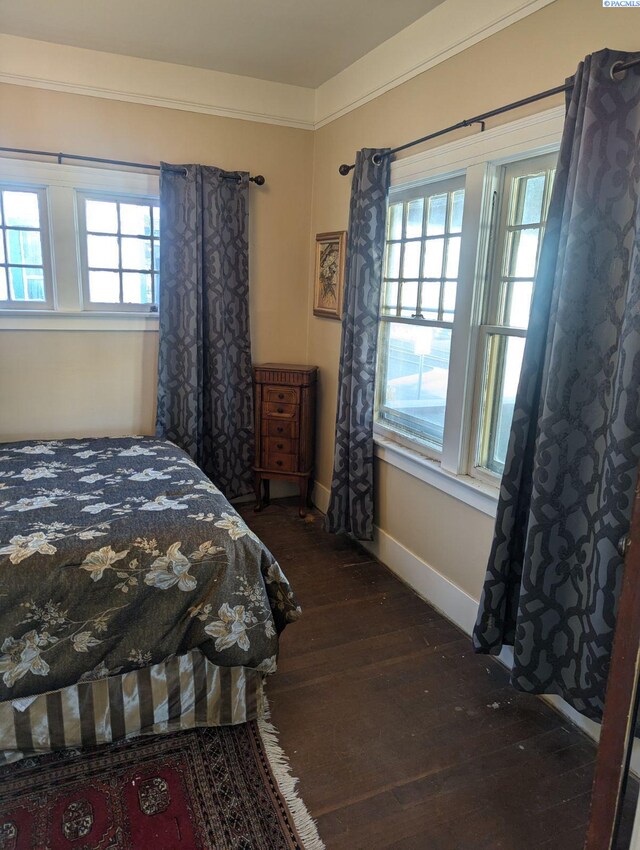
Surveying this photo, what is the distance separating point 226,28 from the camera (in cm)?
279

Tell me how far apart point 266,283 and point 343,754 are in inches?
112

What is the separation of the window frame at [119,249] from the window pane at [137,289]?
0.02 m

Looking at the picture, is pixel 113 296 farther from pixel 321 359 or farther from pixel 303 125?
pixel 303 125

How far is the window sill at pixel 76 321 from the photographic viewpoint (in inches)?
124

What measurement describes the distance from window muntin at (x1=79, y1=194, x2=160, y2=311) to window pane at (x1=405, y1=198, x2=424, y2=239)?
5.08 feet

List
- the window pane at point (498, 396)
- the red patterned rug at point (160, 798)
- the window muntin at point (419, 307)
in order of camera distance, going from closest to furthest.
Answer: the red patterned rug at point (160, 798) → the window pane at point (498, 396) → the window muntin at point (419, 307)

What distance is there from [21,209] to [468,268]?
8.13ft

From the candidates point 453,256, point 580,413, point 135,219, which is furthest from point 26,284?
point 580,413

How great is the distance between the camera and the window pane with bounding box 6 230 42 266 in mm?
3154

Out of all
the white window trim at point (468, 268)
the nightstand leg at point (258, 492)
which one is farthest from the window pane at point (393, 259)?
the nightstand leg at point (258, 492)

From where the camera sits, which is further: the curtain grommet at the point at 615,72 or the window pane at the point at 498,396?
the window pane at the point at 498,396

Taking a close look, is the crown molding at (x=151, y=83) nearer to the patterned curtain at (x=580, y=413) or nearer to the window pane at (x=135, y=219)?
the window pane at (x=135, y=219)

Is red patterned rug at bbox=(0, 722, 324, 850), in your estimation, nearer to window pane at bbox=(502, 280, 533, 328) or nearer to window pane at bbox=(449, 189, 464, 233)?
window pane at bbox=(502, 280, 533, 328)

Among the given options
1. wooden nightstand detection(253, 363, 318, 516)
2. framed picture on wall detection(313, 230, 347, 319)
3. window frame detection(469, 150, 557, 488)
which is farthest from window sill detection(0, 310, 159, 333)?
window frame detection(469, 150, 557, 488)
